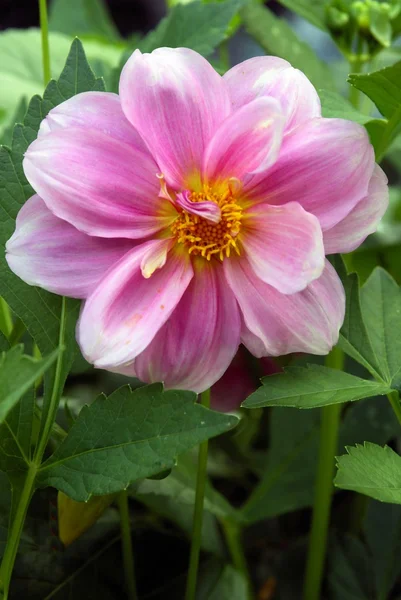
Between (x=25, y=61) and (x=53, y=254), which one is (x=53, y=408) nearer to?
(x=53, y=254)

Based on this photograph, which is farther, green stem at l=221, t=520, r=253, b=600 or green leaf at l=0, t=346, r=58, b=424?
green stem at l=221, t=520, r=253, b=600

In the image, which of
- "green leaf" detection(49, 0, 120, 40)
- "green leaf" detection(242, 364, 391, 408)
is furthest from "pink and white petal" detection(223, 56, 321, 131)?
"green leaf" detection(49, 0, 120, 40)

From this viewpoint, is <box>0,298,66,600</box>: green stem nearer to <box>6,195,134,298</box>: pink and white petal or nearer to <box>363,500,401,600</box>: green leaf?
<box>6,195,134,298</box>: pink and white petal

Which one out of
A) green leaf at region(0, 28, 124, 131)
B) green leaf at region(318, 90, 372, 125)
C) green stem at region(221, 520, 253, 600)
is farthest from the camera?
green leaf at region(0, 28, 124, 131)

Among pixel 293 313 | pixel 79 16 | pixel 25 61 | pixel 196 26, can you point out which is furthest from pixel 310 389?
pixel 79 16

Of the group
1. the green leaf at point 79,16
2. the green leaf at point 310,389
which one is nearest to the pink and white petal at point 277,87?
the green leaf at point 310,389

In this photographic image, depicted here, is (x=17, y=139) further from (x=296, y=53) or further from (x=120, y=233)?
(x=296, y=53)
